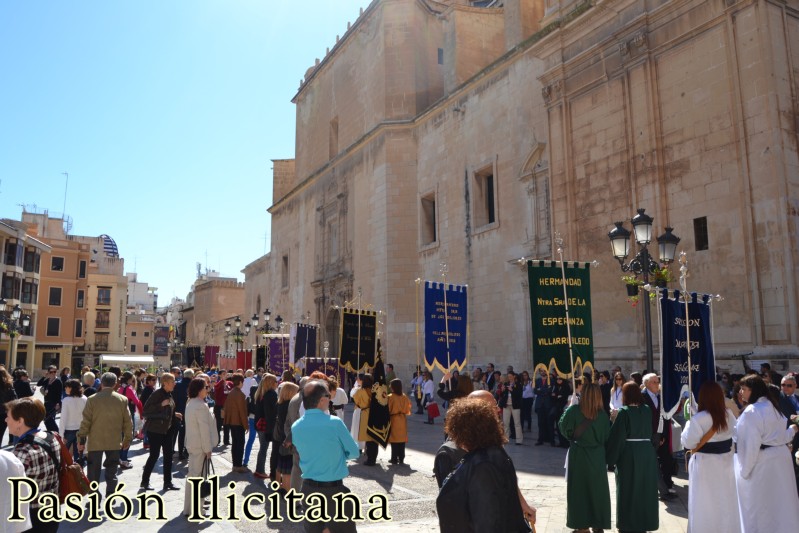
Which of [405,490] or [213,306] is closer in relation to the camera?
[405,490]

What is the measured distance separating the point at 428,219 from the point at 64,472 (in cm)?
2240

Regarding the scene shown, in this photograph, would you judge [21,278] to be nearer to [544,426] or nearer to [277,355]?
[277,355]

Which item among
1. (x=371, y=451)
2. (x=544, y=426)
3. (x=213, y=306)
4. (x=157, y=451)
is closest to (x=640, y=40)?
(x=544, y=426)

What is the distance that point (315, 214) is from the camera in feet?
114

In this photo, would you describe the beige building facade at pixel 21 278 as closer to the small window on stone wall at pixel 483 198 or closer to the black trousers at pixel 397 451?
the small window on stone wall at pixel 483 198

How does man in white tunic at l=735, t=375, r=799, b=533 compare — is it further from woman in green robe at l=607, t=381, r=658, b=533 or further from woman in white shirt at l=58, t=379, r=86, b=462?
woman in white shirt at l=58, t=379, r=86, b=462

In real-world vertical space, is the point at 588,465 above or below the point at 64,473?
below

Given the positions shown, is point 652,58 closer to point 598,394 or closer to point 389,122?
point 598,394

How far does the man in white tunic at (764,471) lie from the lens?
19.6 feet

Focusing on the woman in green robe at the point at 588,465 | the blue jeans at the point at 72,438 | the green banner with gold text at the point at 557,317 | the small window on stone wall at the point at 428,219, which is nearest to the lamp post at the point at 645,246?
the green banner with gold text at the point at 557,317

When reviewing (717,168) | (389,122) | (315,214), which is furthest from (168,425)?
(315,214)

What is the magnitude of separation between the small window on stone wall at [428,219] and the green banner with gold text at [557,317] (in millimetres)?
17189

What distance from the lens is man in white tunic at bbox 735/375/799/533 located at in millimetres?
5980

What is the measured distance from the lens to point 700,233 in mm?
13859
